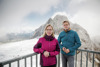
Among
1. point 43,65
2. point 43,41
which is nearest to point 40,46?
point 43,41

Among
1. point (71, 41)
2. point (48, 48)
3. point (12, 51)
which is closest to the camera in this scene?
point (48, 48)

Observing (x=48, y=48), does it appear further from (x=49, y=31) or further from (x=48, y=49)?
(x=49, y=31)

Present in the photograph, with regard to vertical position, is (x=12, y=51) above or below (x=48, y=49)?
below

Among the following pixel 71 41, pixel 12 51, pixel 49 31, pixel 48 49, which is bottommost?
pixel 12 51

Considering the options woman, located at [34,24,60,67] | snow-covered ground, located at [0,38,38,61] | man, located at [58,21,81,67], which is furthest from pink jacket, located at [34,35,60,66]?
snow-covered ground, located at [0,38,38,61]

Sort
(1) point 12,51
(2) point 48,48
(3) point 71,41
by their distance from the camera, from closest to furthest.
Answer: (2) point 48,48
(3) point 71,41
(1) point 12,51

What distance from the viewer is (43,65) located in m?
1.48

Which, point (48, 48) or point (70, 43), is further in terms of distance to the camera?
point (70, 43)

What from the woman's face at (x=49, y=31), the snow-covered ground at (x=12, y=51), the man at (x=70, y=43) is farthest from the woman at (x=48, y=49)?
the snow-covered ground at (x=12, y=51)

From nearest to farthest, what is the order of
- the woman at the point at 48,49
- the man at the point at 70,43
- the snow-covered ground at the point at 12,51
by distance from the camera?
1. the woman at the point at 48,49
2. the man at the point at 70,43
3. the snow-covered ground at the point at 12,51

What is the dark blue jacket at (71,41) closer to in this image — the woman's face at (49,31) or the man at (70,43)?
the man at (70,43)

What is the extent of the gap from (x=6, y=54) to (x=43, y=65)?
15.3ft

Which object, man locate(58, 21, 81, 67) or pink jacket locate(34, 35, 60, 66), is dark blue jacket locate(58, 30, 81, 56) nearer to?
man locate(58, 21, 81, 67)

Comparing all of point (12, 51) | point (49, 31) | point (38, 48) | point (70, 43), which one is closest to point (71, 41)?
point (70, 43)
